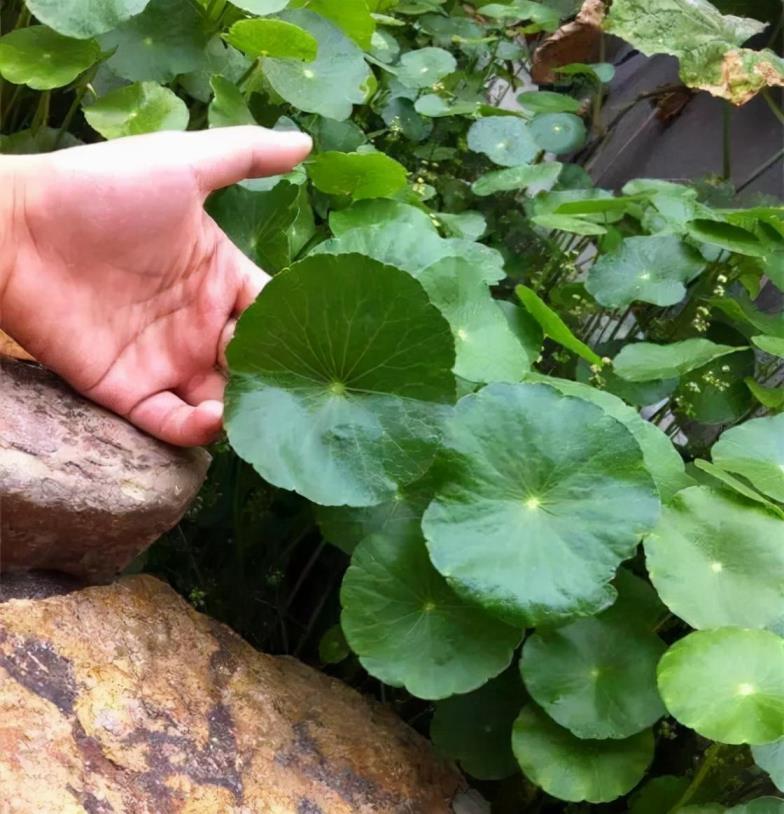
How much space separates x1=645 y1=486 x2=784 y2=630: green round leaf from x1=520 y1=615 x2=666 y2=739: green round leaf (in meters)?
0.10

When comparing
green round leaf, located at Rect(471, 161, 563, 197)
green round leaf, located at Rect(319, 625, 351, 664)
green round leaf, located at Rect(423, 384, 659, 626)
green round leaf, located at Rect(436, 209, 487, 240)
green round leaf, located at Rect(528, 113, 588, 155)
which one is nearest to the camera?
green round leaf, located at Rect(423, 384, 659, 626)

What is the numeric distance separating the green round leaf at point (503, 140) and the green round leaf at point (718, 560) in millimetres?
1188

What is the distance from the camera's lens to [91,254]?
3.82 ft

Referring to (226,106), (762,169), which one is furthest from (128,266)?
(762,169)

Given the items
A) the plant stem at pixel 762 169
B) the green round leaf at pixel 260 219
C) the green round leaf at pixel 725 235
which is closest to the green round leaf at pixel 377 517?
the green round leaf at pixel 260 219

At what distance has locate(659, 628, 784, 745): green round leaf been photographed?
3.24 ft

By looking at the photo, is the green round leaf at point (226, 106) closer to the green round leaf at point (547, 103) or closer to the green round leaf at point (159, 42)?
the green round leaf at point (159, 42)

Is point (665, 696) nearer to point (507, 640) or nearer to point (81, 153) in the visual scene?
point (507, 640)

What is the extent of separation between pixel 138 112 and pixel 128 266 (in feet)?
1.78

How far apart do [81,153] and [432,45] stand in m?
1.80

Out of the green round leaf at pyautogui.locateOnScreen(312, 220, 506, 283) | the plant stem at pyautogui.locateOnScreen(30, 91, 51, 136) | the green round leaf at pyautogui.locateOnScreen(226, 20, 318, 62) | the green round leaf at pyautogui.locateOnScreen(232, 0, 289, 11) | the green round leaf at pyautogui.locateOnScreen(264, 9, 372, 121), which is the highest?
the green round leaf at pyautogui.locateOnScreen(232, 0, 289, 11)

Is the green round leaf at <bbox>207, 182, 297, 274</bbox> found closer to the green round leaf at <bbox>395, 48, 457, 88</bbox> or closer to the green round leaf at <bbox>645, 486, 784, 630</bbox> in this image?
the green round leaf at <bbox>645, 486, 784, 630</bbox>

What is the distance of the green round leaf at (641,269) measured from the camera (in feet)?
5.78

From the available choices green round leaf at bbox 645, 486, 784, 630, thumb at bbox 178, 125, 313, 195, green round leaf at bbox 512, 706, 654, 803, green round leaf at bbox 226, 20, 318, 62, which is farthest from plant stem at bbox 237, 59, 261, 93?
green round leaf at bbox 512, 706, 654, 803
